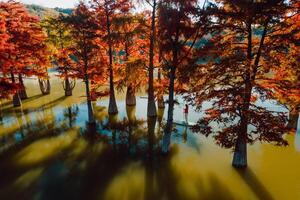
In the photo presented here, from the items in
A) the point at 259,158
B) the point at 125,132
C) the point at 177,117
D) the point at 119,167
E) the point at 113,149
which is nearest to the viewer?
the point at 119,167

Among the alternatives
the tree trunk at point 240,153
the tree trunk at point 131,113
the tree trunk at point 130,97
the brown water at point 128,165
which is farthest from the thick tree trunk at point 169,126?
the tree trunk at point 130,97

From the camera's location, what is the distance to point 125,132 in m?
20.5

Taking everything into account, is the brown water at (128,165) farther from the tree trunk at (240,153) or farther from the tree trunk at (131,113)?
the tree trunk at (131,113)

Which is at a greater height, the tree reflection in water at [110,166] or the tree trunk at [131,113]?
the tree trunk at [131,113]

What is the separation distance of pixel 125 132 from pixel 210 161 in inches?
321

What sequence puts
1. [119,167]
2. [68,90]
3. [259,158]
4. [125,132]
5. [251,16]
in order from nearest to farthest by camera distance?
[251,16] → [119,167] → [259,158] → [125,132] → [68,90]

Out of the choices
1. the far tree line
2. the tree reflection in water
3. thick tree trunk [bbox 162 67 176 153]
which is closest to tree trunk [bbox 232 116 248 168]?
the far tree line

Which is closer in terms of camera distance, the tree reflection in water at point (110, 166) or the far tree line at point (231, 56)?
the far tree line at point (231, 56)

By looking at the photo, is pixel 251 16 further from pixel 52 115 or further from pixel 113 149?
pixel 52 115

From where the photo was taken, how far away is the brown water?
11891 millimetres

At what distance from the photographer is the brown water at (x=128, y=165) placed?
11.9 meters

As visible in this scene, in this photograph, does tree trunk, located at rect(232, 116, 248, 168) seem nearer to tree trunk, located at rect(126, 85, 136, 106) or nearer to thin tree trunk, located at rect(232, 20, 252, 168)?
thin tree trunk, located at rect(232, 20, 252, 168)

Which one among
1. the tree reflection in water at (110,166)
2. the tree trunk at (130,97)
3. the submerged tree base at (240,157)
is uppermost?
the tree trunk at (130,97)

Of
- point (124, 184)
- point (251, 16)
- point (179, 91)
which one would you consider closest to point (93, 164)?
point (124, 184)
